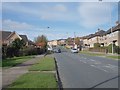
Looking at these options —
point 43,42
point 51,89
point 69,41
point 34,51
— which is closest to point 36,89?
point 51,89

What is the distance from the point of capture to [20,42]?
5906cm

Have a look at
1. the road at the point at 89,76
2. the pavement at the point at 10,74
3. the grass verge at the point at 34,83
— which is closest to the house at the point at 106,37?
the road at the point at 89,76

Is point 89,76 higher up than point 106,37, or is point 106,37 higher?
point 106,37

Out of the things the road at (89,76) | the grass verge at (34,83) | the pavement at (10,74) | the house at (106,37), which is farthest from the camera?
the house at (106,37)

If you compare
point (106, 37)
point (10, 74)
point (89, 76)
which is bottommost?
point (89, 76)

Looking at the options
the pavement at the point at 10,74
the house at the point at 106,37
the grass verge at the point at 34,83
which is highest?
the house at the point at 106,37

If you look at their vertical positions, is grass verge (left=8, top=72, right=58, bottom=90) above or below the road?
above

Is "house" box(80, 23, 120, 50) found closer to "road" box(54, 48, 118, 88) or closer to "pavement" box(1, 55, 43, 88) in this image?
"road" box(54, 48, 118, 88)

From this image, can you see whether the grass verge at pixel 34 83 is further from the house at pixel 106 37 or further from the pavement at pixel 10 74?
the house at pixel 106 37

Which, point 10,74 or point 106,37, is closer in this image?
point 10,74

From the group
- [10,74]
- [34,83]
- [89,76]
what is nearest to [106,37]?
[89,76]

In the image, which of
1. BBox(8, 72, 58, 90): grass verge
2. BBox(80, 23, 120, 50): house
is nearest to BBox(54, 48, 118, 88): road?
BBox(8, 72, 58, 90): grass verge

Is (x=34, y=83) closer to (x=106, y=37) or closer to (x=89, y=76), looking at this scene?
(x=89, y=76)

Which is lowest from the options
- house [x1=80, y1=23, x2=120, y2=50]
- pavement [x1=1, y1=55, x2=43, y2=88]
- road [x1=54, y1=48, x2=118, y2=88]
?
road [x1=54, y1=48, x2=118, y2=88]
